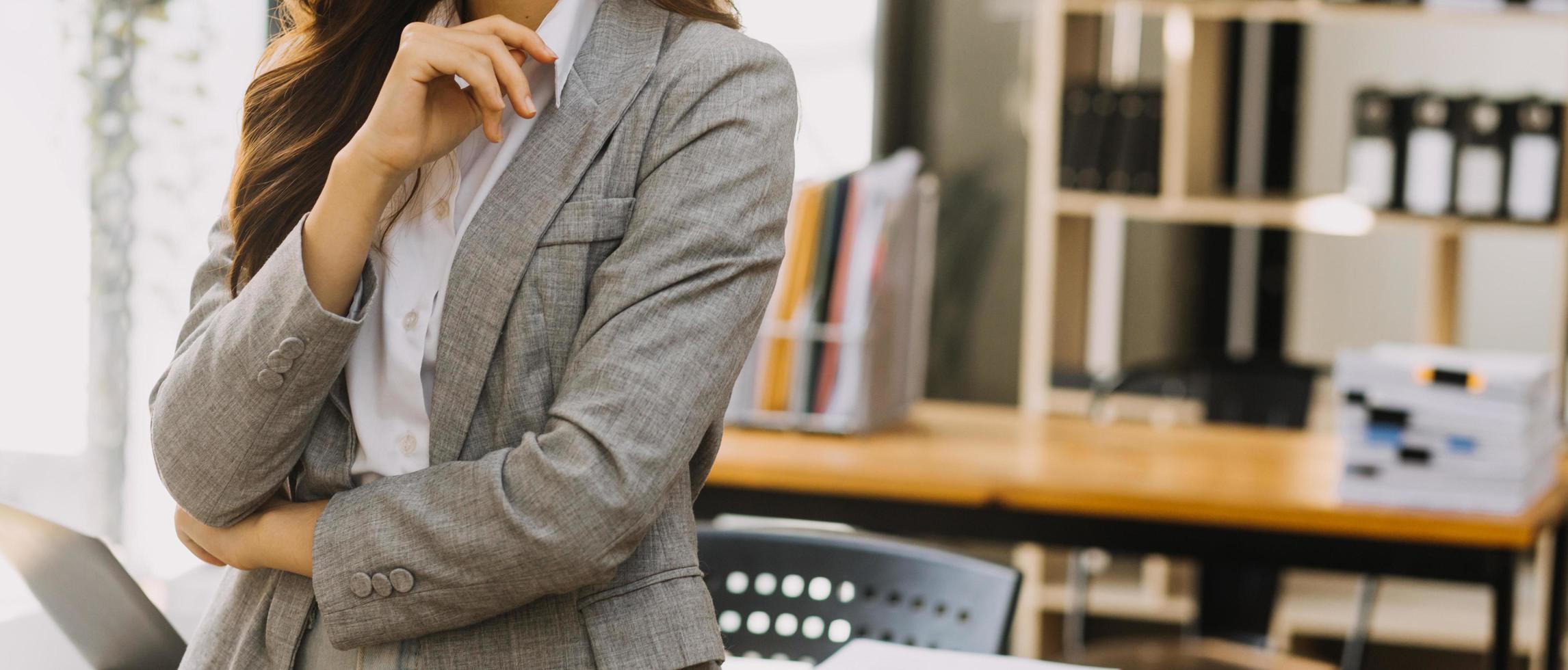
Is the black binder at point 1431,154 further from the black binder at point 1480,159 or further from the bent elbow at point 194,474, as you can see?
the bent elbow at point 194,474

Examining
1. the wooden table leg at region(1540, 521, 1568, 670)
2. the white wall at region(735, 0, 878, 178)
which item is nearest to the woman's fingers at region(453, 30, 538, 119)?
the wooden table leg at region(1540, 521, 1568, 670)

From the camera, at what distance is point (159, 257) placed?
244 centimetres

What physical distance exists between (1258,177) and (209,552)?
4.16m

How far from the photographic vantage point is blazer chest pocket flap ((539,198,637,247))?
954 millimetres

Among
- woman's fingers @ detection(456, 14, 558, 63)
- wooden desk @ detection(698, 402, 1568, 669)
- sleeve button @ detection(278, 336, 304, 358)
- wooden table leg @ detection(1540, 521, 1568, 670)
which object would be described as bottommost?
wooden table leg @ detection(1540, 521, 1568, 670)

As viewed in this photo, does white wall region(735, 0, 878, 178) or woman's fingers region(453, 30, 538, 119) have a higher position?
white wall region(735, 0, 878, 178)

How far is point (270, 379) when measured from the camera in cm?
92

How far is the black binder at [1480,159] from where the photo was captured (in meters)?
3.49

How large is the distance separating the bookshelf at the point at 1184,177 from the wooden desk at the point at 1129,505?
119 centimetres

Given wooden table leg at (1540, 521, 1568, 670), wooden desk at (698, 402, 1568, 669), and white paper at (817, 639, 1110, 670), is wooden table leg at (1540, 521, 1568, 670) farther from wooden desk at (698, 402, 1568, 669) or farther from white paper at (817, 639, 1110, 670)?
white paper at (817, 639, 1110, 670)

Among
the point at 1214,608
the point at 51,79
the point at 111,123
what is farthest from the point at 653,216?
the point at 1214,608

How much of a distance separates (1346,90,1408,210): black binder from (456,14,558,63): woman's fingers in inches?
122

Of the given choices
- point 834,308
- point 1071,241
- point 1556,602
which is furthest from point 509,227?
point 1071,241

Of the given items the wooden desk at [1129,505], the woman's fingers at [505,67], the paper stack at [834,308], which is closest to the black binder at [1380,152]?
the wooden desk at [1129,505]
